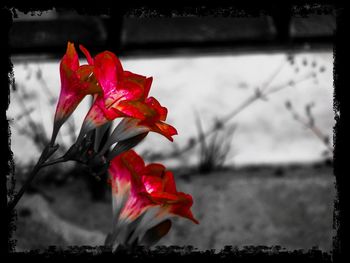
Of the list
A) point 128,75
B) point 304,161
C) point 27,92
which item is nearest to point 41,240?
point 27,92

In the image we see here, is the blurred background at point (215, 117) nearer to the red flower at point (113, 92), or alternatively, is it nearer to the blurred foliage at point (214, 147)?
the blurred foliage at point (214, 147)

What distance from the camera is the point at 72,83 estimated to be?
2.21 feet

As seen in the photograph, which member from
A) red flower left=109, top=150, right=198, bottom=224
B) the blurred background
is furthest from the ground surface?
red flower left=109, top=150, right=198, bottom=224

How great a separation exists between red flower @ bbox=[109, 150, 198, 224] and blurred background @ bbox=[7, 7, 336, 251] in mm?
1388

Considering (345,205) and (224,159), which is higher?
(345,205)

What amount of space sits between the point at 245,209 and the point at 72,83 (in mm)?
1611

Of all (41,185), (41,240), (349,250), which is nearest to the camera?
(349,250)

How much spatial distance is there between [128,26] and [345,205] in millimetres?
1115

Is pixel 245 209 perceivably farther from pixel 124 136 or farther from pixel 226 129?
pixel 124 136

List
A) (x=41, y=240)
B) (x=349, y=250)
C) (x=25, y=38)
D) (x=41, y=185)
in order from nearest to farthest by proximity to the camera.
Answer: (x=349, y=250) → (x=41, y=240) → (x=25, y=38) → (x=41, y=185)

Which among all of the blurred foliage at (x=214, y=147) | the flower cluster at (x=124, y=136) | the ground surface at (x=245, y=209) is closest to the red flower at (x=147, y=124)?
the flower cluster at (x=124, y=136)

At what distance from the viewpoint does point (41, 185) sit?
229 cm

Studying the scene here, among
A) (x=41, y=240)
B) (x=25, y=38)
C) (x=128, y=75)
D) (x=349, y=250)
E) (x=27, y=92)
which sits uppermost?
(x=128, y=75)

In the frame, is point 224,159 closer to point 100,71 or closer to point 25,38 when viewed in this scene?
point 25,38
